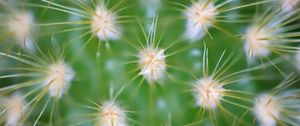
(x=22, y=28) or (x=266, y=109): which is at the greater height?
(x=22, y=28)

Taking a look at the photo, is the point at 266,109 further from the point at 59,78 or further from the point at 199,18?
the point at 59,78

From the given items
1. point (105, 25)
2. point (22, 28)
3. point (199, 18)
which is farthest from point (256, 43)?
point (22, 28)

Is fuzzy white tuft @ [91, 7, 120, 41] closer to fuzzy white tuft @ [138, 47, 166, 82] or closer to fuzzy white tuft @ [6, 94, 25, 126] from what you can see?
fuzzy white tuft @ [138, 47, 166, 82]

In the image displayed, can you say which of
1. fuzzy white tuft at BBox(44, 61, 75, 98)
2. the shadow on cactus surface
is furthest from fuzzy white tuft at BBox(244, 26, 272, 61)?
fuzzy white tuft at BBox(44, 61, 75, 98)

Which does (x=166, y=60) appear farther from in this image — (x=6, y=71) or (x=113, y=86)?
(x=6, y=71)

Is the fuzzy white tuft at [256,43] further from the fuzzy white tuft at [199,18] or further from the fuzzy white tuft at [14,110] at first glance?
the fuzzy white tuft at [14,110]
